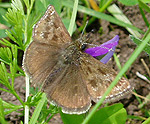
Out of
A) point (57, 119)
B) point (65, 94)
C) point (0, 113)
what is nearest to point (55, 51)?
point (65, 94)

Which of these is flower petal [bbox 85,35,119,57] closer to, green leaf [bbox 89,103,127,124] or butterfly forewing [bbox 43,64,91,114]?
butterfly forewing [bbox 43,64,91,114]

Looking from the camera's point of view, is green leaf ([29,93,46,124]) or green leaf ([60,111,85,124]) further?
green leaf ([60,111,85,124])

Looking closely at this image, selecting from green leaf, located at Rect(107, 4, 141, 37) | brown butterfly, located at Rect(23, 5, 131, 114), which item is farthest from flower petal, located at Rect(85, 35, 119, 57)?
green leaf, located at Rect(107, 4, 141, 37)

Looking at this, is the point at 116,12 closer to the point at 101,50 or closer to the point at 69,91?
the point at 101,50

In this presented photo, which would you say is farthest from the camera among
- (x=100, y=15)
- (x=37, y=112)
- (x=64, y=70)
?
(x=100, y=15)

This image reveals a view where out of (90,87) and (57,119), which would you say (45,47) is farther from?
(57,119)

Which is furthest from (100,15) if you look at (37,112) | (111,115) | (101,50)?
(37,112)

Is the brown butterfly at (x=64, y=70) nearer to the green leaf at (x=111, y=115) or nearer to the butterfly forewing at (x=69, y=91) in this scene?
the butterfly forewing at (x=69, y=91)
